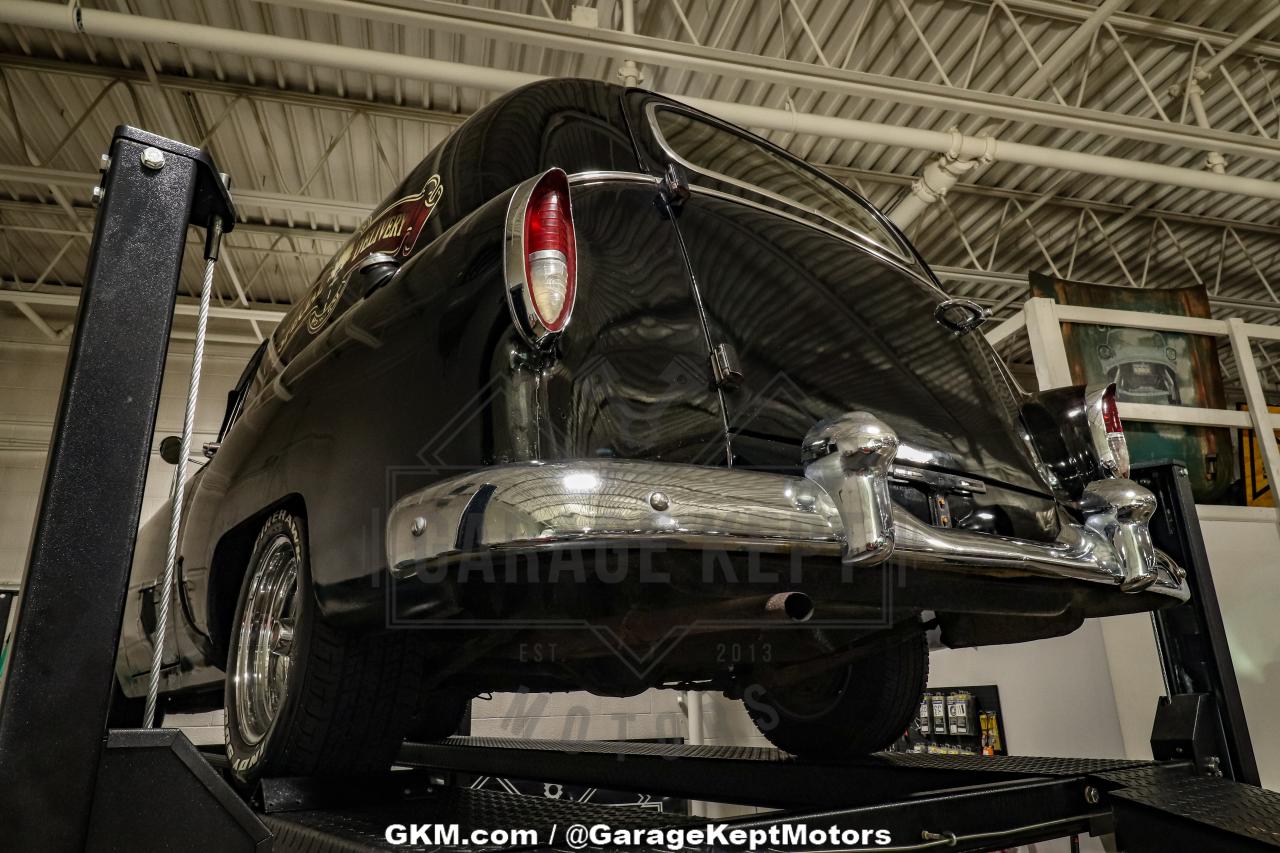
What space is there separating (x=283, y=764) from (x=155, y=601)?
4.63 feet

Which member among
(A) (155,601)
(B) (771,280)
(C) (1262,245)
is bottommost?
(A) (155,601)

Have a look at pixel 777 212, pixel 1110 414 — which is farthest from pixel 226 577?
pixel 1110 414

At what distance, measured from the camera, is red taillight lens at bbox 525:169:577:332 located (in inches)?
55.7

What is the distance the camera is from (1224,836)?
Answer: 4.59 ft

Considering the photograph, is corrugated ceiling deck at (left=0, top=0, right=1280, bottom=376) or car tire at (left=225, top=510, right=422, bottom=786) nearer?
car tire at (left=225, top=510, right=422, bottom=786)

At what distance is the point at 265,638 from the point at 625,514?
120cm

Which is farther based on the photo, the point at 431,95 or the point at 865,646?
the point at 431,95

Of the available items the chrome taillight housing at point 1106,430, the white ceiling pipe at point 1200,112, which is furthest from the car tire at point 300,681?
the white ceiling pipe at point 1200,112

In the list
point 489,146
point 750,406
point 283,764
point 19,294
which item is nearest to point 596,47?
point 489,146

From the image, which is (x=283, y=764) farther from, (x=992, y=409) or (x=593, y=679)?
(x=992, y=409)

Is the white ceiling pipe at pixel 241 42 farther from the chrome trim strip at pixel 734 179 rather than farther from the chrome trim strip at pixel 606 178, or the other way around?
the chrome trim strip at pixel 606 178

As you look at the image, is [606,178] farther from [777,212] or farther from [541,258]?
[777,212]

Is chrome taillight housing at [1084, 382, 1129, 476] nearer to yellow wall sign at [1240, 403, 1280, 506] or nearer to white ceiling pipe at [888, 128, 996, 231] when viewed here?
yellow wall sign at [1240, 403, 1280, 506]

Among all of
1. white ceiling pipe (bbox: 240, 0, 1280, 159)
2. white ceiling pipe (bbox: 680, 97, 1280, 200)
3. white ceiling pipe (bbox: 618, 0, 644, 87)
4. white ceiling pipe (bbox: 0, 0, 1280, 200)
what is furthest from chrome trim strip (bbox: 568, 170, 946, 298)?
white ceiling pipe (bbox: 680, 97, 1280, 200)
